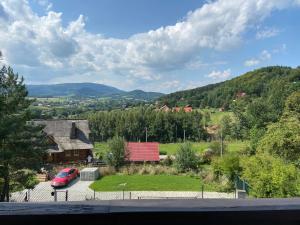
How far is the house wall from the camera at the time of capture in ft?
121

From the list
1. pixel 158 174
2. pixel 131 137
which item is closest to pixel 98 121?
pixel 131 137

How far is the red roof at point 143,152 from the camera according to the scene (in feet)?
122

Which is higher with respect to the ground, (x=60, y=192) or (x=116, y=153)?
(x=116, y=153)

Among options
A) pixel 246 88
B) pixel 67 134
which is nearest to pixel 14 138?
pixel 67 134

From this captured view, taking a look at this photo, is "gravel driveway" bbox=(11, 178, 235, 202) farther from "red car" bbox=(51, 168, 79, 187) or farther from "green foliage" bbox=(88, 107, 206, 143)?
"green foliage" bbox=(88, 107, 206, 143)

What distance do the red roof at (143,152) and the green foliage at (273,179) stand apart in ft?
75.3

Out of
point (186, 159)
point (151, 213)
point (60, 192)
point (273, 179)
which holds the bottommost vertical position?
point (60, 192)

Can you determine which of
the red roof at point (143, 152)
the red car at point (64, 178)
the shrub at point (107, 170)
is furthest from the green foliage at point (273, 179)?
the red roof at point (143, 152)

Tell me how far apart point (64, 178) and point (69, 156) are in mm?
11970

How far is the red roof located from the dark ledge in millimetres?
34744

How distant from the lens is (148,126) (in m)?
70.4

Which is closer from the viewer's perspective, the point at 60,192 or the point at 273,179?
the point at 273,179

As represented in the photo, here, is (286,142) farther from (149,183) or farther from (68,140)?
(68,140)

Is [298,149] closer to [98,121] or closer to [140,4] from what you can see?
[140,4]
